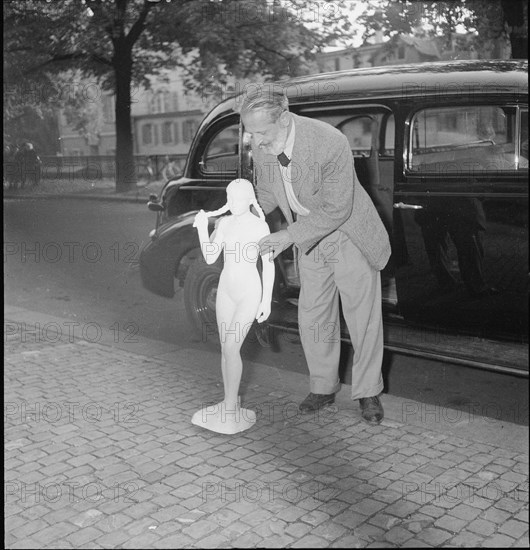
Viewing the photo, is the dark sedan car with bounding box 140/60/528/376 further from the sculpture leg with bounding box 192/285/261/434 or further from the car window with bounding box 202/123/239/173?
the sculpture leg with bounding box 192/285/261/434

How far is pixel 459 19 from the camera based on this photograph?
4664 mm

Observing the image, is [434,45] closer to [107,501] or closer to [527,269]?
[527,269]

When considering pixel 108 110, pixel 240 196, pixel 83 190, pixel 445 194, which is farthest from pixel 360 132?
pixel 83 190

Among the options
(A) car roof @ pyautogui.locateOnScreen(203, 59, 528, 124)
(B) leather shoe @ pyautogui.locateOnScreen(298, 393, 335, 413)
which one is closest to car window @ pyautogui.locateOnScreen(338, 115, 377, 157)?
(A) car roof @ pyautogui.locateOnScreen(203, 59, 528, 124)

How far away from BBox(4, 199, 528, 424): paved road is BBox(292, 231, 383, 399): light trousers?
56 centimetres

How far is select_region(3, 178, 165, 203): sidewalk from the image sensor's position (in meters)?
5.84

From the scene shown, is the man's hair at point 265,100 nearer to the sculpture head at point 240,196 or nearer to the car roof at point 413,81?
the car roof at point 413,81

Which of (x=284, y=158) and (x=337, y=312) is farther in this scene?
(x=337, y=312)

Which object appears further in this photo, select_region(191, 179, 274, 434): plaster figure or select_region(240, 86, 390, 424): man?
select_region(191, 179, 274, 434): plaster figure

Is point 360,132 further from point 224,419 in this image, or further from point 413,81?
point 224,419

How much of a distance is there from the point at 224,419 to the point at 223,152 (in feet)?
7.63

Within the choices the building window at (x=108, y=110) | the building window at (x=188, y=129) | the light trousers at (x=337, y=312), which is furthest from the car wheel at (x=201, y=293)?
the light trousers at (x=337, y=312)

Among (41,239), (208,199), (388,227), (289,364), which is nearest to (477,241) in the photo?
(388,227)

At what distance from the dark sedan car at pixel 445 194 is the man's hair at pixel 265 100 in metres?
0.11
